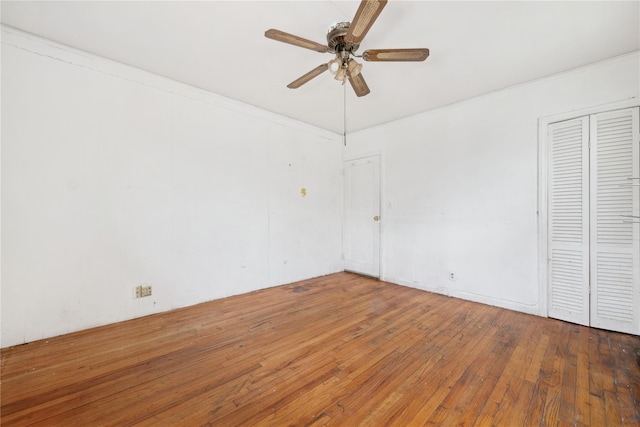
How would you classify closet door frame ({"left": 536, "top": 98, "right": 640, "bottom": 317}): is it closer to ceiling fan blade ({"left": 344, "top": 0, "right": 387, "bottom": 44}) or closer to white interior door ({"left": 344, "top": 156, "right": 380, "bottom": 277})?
white interior door ({"left": 344, "top": 156, "right": 380, "bottom": 277})

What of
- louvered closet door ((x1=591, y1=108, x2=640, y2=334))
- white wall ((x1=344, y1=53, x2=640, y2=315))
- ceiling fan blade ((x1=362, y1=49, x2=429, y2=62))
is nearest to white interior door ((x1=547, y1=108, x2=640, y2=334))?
louvered closet door ((x1=591, y1=108, x2=640, y2=334))

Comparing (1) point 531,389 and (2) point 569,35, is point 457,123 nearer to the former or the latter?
(2) point 569,35

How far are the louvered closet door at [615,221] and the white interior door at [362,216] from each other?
2.65 meters

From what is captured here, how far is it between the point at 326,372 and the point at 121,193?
9.03 feet

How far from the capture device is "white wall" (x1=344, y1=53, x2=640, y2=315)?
9.42 ft

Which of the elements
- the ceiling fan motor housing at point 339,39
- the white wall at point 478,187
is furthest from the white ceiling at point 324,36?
the white wall at point 478,187

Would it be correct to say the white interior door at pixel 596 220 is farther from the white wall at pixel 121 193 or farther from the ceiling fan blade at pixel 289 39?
the white wall at pixel 121 193

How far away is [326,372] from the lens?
1886 millimetres

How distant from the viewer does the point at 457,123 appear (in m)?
3.58

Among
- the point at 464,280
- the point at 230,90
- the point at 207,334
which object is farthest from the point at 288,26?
the point at 464,280

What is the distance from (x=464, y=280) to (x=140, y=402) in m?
3.70

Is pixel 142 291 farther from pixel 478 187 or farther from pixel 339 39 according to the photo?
pixel 478 187

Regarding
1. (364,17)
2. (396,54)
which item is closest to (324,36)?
(396,54)

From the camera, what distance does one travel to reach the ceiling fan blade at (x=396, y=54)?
186 centimetres
